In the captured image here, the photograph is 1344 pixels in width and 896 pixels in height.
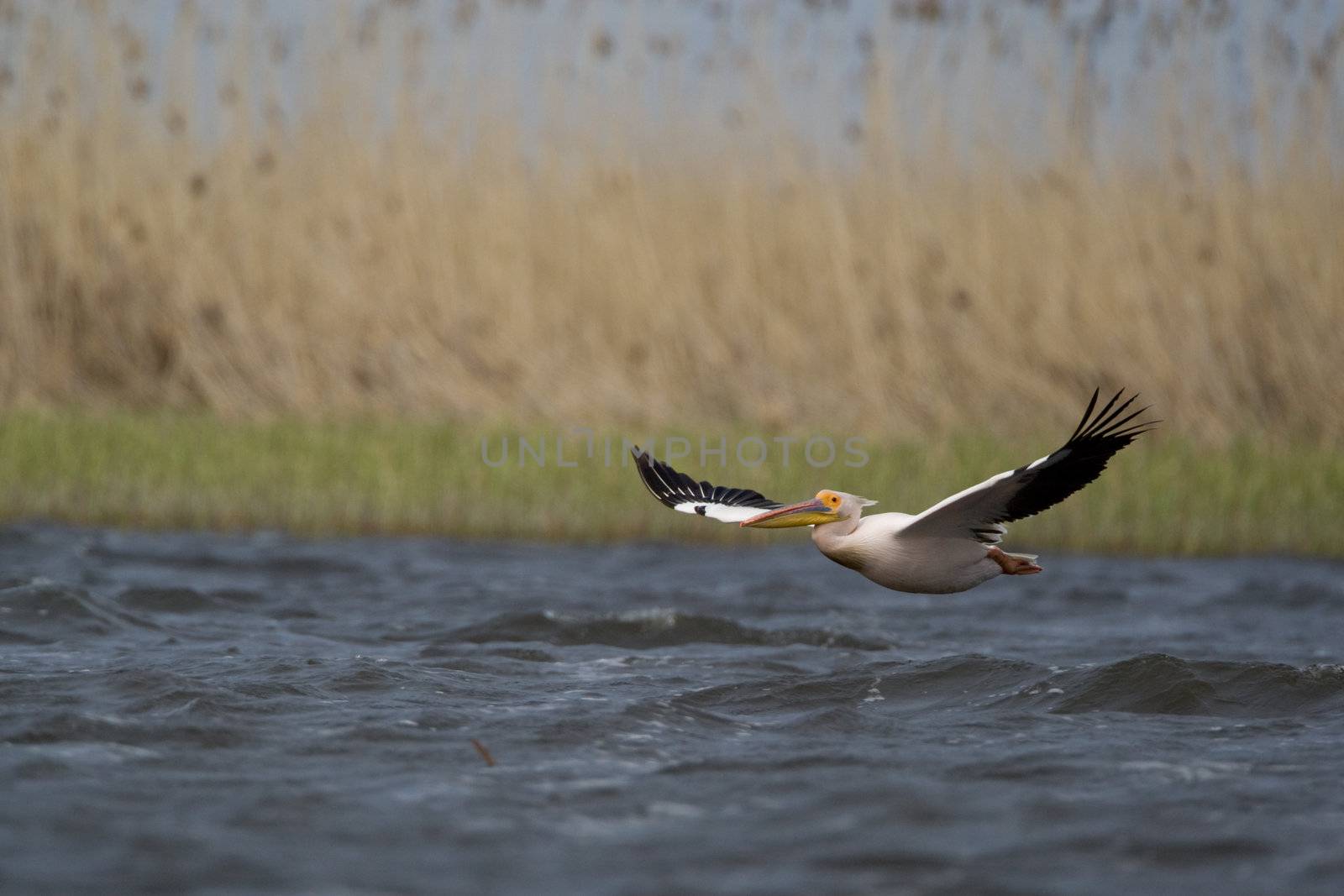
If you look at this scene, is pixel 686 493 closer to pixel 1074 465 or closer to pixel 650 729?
pixel 650 729

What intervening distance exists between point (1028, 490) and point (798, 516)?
0.61 meters

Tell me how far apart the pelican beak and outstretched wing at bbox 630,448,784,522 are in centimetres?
40

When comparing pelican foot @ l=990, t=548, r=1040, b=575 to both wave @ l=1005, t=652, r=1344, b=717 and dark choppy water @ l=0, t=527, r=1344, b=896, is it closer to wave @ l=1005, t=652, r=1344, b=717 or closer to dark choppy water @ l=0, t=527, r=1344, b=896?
dark choppy water @ l=0, t=527, r=1344, b=896

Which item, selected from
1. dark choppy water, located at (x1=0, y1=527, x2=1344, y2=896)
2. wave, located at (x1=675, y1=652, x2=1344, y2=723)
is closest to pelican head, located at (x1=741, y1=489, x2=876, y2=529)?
dark choppy water, located at (x1=0, y1=527, x2=1344, y2=896)

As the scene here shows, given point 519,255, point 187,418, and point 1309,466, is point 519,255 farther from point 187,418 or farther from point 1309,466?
point 1309,466

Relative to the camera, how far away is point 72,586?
23.4 ft

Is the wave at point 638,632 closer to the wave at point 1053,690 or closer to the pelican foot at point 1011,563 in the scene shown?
the wave at point 1053,690

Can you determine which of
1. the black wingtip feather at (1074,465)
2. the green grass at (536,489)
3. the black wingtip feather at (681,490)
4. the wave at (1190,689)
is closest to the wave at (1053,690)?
the wave at (1190,689)

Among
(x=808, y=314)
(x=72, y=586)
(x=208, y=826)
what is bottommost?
(x=208, y=826)

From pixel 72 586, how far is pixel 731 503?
312 cm

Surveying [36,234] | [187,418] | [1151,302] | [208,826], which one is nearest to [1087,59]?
[1151,302]

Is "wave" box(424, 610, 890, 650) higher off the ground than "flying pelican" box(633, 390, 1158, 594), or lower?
lower

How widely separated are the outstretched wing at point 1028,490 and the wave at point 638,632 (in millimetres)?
2071

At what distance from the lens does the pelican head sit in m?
4.68
